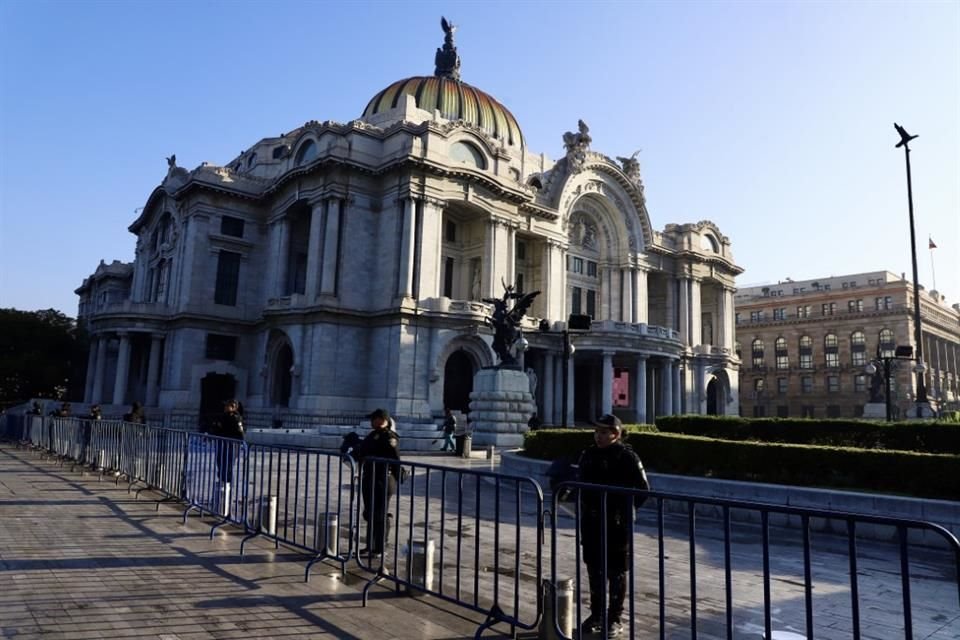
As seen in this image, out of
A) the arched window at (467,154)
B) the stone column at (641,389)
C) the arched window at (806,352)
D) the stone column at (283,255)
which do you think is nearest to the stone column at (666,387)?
the stone column at (641,389)

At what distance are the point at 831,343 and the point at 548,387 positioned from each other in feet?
162

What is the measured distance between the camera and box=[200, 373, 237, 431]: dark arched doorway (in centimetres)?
4028

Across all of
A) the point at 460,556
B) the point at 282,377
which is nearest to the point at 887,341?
the point at 282,377

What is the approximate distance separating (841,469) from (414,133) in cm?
3017

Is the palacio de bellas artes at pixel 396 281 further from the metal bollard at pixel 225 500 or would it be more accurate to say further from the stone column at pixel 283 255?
the metal bollard at pixel 225 500

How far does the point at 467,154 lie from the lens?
129 feet

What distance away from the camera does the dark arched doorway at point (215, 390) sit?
40.3 meters

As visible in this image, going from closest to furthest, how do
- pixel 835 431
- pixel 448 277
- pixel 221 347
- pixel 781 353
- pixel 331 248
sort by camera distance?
pixel 835 431, pixel 331 248, pixel 221 347, pixel 448 277, pixel 781 353

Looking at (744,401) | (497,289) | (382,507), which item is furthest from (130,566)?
(744,401)

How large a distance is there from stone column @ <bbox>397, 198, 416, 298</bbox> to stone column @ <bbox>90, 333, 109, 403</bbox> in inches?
840

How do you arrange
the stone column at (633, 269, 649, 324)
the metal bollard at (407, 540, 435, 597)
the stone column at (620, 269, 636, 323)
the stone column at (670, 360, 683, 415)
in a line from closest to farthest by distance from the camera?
1. the metal bollard at (407, 540, 435, 597)
2. the stone column at (670, 360, 683, 415)
3. the stone column at (620, 269, 636, 323)
4. the stone column at (633, 269, 649, 324)

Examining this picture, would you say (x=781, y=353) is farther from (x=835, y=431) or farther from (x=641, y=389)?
(x=835, y=431)

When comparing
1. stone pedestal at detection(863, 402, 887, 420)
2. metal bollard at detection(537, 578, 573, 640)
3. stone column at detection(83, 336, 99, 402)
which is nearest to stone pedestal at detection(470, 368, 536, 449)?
metal bollard at detection(537, 578, 573, 640)

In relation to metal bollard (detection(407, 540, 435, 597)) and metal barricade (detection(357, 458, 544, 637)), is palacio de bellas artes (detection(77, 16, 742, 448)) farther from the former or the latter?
metal bollard (detection(407, 540, 435, 597))
